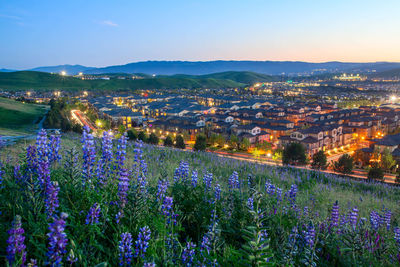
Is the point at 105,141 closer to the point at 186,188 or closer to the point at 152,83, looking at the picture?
the point at 186,188

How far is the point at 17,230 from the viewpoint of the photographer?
5.39 ft

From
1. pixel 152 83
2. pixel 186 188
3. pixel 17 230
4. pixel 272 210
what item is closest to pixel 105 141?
pixel 186 188

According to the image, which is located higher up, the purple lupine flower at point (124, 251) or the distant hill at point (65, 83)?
the distant hill at point (65, 83)

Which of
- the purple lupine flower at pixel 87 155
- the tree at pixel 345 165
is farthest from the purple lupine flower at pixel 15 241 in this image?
the tree at pixel 345 165

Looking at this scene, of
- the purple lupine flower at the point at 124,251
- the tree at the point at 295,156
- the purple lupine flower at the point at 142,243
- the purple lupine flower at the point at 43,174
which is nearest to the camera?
the purple lupine flower at the point at 124,251

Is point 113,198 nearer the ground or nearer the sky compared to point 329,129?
nearer the sky

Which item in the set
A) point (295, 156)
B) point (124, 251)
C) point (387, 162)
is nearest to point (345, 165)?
point (295, 156)

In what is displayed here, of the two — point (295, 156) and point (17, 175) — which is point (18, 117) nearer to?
point (295, 156)

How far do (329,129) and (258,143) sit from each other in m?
13.5

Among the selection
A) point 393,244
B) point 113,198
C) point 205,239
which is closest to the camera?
point 205,239

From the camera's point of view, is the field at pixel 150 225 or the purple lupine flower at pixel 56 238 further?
the field at pixel 150 225

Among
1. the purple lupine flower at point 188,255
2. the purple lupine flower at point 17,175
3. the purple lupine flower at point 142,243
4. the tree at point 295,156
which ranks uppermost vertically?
the purple lupine flower at point 17,175

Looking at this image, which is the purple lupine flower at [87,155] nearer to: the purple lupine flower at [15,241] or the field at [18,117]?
the purple lupine flower at [15,241]

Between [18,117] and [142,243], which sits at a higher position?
[142,243]
